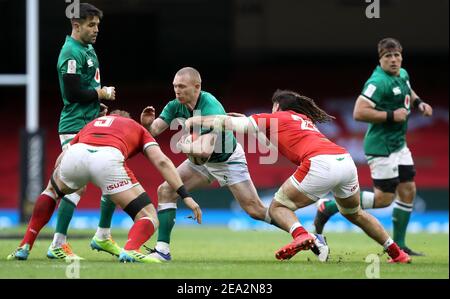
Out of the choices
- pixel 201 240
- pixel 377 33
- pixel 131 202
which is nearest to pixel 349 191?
pixel 131 202

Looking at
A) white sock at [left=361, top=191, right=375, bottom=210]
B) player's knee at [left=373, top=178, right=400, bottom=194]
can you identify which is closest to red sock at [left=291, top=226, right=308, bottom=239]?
white sock at [left=361, top=191, right=375, bottom=210]

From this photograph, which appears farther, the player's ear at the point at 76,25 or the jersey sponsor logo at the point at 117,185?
the player's ear at the point at 76,25

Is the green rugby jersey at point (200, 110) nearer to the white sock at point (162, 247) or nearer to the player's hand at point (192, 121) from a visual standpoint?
the player's hand at point (192, 121)

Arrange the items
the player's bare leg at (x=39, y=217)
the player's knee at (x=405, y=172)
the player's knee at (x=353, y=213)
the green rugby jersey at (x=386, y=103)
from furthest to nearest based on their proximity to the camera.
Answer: the player's knee at (x=405, y=172) → the green rugby jersey at (x=386, y=103) → the player's knee at (x=353, y=213) → the player's bare leg at (x=39, y=217)

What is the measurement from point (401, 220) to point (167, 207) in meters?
3.02

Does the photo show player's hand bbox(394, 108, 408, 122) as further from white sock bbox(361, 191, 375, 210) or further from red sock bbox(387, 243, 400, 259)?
red sock bbox(387, 243, 400, 259)

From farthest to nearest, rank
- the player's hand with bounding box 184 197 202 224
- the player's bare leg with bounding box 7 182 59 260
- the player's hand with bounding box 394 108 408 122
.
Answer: the player's hand with bounding box 394 108 408 122 → the player's bare leg with bounding box 7 182 59 260 → the player's hand with bounding box 184 197 202 224

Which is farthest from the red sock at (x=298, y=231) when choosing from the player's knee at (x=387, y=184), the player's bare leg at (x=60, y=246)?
the player's knee at (x=387, y=184)

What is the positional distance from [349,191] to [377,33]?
40.1 ft

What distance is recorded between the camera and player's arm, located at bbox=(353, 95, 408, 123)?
10.9 meters

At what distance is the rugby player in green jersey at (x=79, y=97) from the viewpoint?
31.5ft

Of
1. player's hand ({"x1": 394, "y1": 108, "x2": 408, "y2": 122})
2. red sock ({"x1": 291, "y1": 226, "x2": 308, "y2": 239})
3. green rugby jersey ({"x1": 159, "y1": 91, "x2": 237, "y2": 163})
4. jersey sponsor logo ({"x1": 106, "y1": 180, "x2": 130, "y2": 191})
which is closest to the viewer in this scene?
jersey sponsor logo ({"x1": 106, "y1": 180, "x2": 130, "y2": 191})

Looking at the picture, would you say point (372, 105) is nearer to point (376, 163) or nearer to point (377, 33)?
point (376, 163)

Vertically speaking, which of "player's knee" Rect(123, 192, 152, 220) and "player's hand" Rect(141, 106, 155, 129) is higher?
"player's hand" Rect(141, 106, 155, 129)
